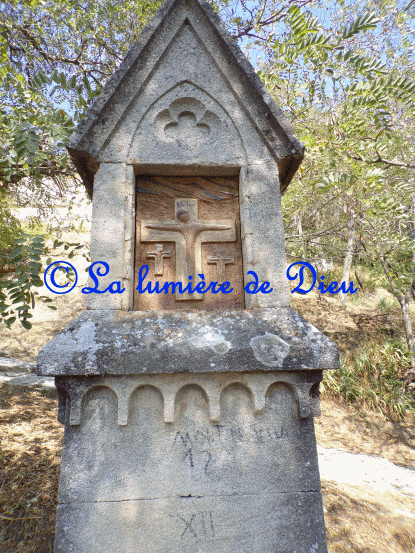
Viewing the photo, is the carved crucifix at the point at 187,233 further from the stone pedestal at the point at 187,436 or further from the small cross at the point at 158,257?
the stone pedestal at the point at 187,436

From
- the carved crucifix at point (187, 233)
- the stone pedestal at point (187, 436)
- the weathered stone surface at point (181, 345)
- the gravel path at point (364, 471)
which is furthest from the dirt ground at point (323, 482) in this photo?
the carved crucifix at point (187, 233)

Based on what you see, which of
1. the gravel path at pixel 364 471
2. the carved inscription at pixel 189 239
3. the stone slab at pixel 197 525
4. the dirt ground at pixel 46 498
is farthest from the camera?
the gravel path at pixel 364 471

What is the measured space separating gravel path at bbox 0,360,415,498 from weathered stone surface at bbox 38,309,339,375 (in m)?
3.69

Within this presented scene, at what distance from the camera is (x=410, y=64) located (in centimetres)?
517

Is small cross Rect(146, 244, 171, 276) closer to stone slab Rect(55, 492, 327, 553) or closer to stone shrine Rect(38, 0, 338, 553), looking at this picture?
stone shrine Rect(38, 0, 338, 553)

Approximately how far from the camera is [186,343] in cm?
181

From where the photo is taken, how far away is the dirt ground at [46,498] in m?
2.96

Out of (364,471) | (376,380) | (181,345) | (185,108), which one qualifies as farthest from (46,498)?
(376,380)

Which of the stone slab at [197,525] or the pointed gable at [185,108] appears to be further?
the pointed gable at [185,108]

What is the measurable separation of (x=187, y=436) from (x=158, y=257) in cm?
106

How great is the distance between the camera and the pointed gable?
218 centimetres

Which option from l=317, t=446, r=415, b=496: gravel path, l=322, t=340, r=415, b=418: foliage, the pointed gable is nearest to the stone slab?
the pointed gable

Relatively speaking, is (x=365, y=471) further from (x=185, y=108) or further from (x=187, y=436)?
(x=185, y=108)

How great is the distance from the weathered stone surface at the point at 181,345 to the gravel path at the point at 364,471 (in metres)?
3.69
